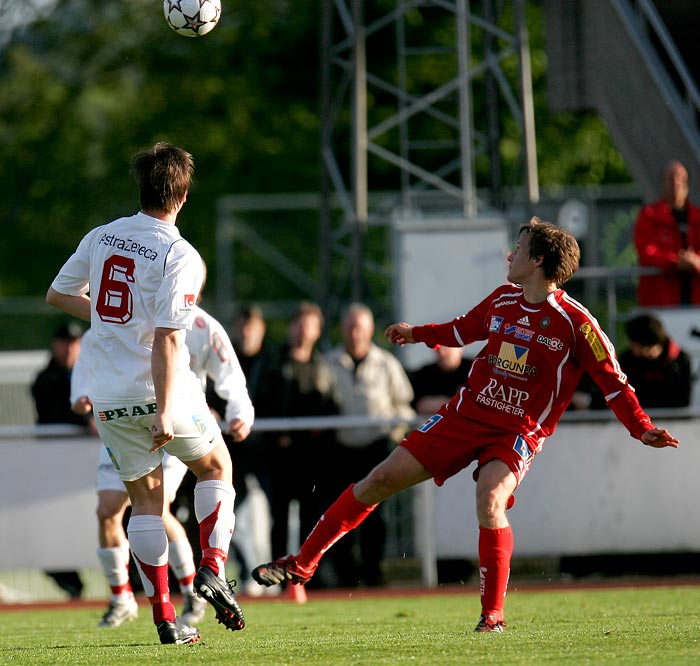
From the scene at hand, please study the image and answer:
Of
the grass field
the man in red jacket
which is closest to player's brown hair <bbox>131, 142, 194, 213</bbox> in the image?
the man in red jacket

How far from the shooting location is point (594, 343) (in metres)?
6.82

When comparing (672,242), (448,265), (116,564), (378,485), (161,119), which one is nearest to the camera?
(378,485)

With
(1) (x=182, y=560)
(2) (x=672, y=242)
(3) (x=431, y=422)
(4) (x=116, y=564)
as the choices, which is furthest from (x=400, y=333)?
(2) (x=672, y=242)

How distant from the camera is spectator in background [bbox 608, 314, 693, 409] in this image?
36.1 ft

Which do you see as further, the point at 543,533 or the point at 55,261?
the point at 55,261

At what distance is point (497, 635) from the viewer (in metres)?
6.53

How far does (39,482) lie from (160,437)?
5144 millimetres

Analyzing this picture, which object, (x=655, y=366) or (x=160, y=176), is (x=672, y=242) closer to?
(x=655, y=366)

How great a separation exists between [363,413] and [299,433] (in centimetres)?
58

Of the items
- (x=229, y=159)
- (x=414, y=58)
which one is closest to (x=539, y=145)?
(x=414, y=58)

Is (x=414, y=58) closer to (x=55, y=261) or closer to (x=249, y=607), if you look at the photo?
(x=55, y=261)

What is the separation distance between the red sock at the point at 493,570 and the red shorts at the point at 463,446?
1.05 ft

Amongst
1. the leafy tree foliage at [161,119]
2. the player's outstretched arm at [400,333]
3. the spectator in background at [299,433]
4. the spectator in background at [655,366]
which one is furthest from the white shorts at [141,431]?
the leafy tree foliage at [161,119]

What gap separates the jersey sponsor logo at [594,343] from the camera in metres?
6.82
